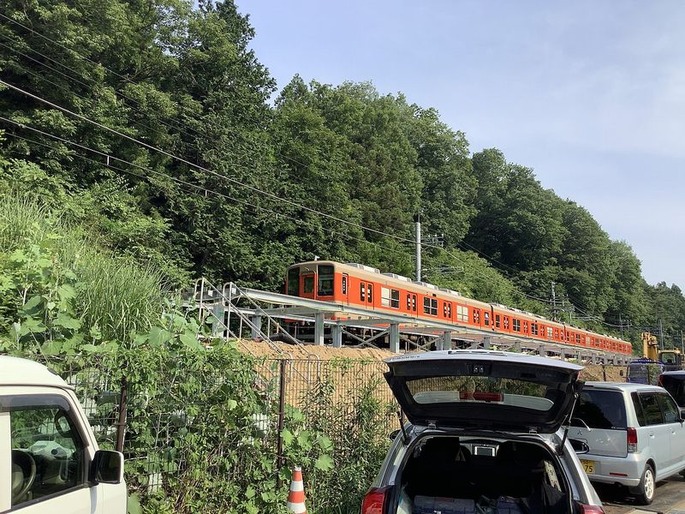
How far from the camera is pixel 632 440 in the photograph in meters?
7.88

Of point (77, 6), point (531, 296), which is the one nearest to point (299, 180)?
point (77, 6)

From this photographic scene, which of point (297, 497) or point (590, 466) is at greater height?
point (297, 497)

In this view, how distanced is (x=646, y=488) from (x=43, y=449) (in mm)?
7799

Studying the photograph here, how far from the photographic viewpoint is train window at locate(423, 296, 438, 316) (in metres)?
26.5

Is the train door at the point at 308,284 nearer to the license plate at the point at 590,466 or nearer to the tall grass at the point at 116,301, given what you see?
the tall grass at the point at 116,301

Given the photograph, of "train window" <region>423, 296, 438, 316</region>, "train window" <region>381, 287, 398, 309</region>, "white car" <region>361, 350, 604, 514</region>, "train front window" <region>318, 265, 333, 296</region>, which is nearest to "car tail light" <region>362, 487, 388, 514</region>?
"white car" <region>361, 350, 604, 514</region>

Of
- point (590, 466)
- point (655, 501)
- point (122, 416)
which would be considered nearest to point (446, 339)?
point (655, 501)

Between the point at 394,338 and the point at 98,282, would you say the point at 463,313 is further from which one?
the point at 98,282

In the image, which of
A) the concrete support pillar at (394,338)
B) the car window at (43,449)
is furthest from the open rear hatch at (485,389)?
the concrete support pillar at (394,338)

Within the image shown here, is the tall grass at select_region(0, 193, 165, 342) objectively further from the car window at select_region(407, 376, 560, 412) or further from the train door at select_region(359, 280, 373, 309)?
the train door at select_region(359, 280, 373, 309)

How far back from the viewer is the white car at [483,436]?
12.2ft

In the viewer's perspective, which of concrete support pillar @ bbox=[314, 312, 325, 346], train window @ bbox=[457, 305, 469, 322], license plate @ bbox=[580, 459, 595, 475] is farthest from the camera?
train window @ bbox=[457, 305, 469, 322]

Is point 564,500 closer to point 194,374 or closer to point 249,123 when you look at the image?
point 194,374

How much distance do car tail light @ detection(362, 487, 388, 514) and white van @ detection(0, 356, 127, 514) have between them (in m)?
1.46
